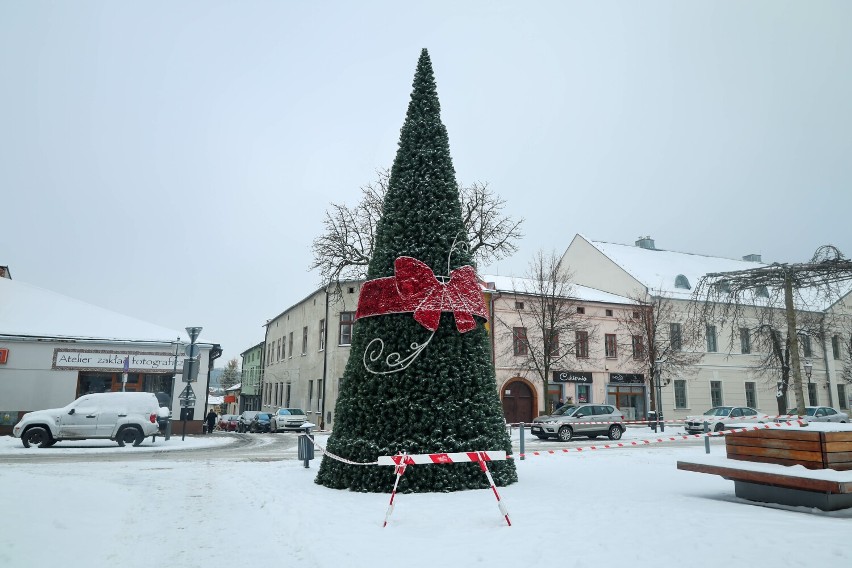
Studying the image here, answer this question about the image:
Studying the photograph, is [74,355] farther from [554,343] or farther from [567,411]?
[554,343]

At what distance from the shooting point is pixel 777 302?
51.9 ft

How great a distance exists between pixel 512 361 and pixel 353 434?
26393 mm

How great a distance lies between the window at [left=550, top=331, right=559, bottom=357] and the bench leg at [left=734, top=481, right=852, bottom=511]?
2360cm

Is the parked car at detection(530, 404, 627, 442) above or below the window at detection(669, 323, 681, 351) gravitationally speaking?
below

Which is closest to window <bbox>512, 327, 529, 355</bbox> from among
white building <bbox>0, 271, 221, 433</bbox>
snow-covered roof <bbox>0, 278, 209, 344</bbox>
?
white building <bbox>0, 271, 221, 433</bbox>

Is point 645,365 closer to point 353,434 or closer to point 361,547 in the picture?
point 353,434

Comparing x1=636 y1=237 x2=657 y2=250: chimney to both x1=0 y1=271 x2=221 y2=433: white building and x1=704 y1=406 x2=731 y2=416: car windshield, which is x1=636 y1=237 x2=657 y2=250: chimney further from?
x1=0 y1=271 x2=221 y2=433: white building

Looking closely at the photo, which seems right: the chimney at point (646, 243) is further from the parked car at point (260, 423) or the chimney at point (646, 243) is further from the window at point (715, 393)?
the parked car at point (260, 423)

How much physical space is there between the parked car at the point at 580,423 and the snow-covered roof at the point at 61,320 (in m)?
18.0

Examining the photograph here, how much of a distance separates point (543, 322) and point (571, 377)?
5840 millimetres

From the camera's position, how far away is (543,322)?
3198cm

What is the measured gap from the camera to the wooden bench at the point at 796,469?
6723mm

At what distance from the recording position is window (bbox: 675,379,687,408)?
38.6 m

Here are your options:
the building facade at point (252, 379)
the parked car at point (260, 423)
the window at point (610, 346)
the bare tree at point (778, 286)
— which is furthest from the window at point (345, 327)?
the building facade at point (252, 379)
